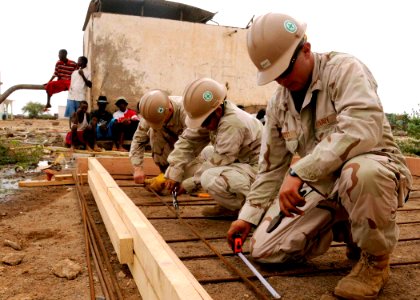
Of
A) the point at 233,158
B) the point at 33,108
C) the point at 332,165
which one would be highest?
the point at 332,165

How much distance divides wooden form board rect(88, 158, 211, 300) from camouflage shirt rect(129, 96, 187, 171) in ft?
5.04

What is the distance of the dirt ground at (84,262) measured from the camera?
6.15ft

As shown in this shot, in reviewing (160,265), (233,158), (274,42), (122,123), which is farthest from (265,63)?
(122,123)

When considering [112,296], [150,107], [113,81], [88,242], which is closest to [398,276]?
[112,296]

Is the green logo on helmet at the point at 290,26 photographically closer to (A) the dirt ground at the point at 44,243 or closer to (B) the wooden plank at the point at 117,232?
(B) the wooden plank at the point at 117,232

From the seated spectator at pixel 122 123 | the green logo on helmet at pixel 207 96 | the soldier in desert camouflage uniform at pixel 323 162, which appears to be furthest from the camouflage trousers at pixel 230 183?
the seated spectator at pixel 122 123

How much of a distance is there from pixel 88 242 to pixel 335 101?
1689 mm

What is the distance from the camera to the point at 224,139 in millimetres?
2898

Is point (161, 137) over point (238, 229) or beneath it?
over

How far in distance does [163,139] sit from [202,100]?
1321 millimetres

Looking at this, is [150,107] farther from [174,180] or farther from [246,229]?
[246,229]

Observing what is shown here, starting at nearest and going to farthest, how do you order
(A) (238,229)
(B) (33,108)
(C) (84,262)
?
(A) (238,229) → (C) (84,262) → (B) (33,108)

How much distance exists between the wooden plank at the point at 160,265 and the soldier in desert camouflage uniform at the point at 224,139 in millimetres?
829

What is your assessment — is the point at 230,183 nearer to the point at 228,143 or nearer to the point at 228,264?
the point at 228,143
